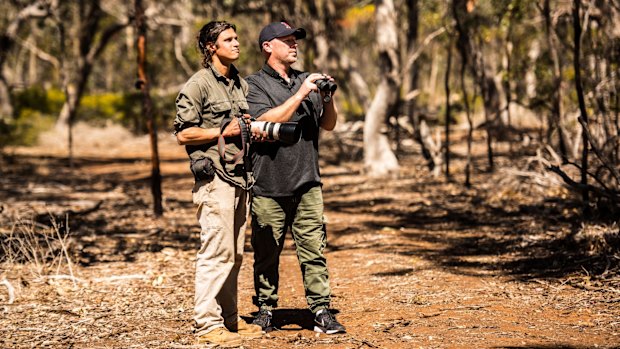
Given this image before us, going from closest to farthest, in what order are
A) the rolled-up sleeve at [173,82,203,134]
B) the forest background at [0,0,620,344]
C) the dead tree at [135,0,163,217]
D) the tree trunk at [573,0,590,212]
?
the rolled-up sleeve at [173,82,203,134]
the tree trunk at [573,0,590,212]
the forest background at [0,0,620,344]
the dead tree at [135,0,163,217]

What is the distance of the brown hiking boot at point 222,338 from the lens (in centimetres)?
544

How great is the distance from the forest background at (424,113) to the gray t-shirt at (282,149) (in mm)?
2441

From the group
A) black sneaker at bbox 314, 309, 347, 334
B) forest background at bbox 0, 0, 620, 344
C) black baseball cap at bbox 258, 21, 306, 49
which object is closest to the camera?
black baseball cap at bbox 258, 21, 306, 49

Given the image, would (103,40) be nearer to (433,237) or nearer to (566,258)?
(433,237)

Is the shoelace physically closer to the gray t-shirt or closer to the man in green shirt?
the man in green shirt

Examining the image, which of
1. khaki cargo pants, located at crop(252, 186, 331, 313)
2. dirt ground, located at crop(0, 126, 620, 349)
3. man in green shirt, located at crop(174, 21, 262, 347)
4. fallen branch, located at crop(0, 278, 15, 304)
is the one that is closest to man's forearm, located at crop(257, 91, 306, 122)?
man in green shirt, located at crop(174, 21, 262, 347)

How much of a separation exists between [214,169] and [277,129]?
0.44 meters

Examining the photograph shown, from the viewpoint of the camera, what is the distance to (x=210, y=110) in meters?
5.35

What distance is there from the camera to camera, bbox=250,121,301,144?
5312mm

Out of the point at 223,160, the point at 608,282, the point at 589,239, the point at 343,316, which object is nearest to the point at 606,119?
the point at 589,239

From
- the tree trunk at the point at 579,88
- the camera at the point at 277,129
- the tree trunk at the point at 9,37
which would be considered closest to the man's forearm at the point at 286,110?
the camera at the point at 277,129

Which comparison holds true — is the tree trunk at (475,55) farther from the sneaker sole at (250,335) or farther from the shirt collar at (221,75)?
the sneaker sole at (250,335)

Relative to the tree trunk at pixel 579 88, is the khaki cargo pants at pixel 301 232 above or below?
below

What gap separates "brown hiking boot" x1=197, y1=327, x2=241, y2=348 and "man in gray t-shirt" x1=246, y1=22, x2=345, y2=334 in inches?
19.1
